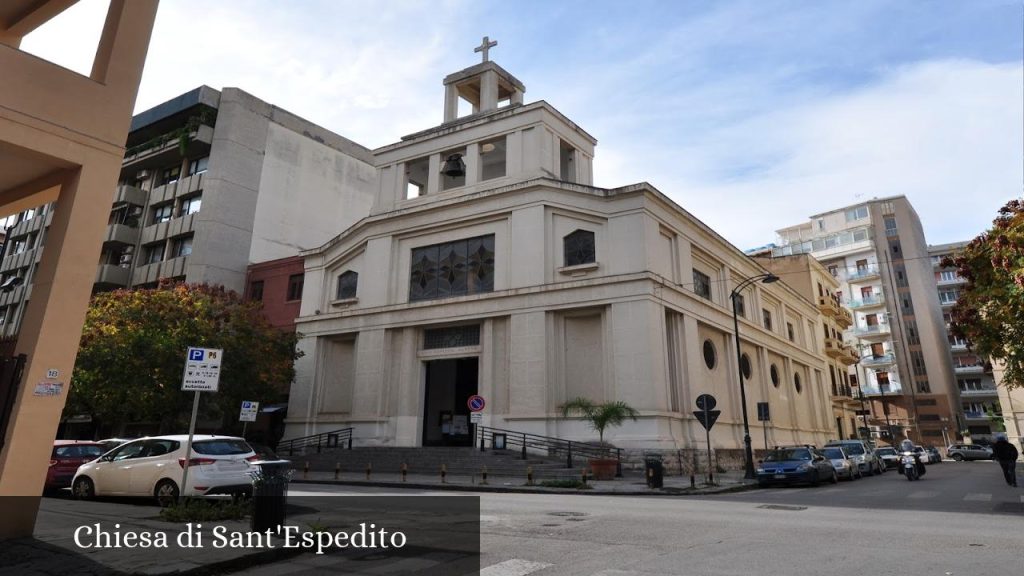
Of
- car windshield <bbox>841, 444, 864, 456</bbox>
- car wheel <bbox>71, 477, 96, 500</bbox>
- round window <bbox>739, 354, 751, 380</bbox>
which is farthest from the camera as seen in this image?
round window <bbox>739, 354, 751, 380</bbox>

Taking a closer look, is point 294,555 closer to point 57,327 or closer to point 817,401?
point 57,327

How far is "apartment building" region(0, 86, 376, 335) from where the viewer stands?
40.4 meters

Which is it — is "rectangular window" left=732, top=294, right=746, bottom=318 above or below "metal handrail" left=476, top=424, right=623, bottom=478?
above

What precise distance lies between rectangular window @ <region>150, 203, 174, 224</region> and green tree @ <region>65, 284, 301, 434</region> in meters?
13.7

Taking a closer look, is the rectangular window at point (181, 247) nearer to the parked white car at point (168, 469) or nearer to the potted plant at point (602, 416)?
the potted plant at point (602, 416)

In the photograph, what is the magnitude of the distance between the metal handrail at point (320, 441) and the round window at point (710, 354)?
18214mm

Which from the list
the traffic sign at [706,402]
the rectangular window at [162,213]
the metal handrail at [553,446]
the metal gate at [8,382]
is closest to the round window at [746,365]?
the metal handrail at [553,446]

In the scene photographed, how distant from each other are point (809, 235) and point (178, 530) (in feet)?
289

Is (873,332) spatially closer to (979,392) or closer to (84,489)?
(979,392)

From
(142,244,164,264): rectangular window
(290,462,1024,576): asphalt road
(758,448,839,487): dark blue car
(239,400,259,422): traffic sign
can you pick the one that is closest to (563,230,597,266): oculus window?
(758,448,839,487): dark blue car

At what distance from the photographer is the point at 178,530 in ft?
27.8

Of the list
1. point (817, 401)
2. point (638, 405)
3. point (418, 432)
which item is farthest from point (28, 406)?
point (817, 401)

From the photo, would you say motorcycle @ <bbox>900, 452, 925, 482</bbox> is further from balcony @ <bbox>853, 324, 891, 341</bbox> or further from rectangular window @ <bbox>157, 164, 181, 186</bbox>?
balcony @ <bbox>853, 324, 891, 341</bbox>

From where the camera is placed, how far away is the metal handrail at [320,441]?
100ft
